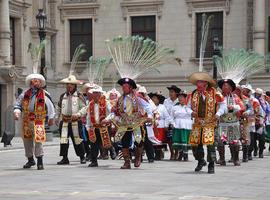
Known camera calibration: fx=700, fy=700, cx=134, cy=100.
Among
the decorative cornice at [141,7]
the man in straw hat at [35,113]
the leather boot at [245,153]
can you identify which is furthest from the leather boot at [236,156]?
the decorative cornice at [141,7]

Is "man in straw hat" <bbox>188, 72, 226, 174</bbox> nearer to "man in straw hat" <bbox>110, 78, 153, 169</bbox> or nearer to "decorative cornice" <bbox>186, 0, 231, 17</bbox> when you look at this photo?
"man in straw hat" <bbox>110, 78, 153, 169</bbox>

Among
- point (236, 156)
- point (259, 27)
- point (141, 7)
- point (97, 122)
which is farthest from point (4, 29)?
point (236, 156)

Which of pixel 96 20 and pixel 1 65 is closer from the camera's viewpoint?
pixel 1 65

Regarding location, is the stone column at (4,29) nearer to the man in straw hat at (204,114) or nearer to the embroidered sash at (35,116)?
the embroidered sash at (35,116)

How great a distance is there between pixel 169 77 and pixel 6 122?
12164 millimetres

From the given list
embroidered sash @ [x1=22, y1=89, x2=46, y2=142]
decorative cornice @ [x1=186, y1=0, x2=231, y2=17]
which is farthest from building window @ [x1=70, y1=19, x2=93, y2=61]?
embroidered sash @ [x1=22, y1=89, x2=46, y2=142]

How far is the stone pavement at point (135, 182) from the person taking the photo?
30.9ft

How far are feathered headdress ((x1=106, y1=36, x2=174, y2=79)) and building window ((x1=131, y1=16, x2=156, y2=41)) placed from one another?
2019 centimetres

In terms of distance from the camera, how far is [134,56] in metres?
14.2

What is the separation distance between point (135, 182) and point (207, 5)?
23.2m

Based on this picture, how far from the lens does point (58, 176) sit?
11.9 meters

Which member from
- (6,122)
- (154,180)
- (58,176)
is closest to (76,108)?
(58,176)

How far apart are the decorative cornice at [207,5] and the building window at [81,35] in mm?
5439

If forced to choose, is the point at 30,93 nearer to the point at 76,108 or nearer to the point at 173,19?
the point at 76,108
